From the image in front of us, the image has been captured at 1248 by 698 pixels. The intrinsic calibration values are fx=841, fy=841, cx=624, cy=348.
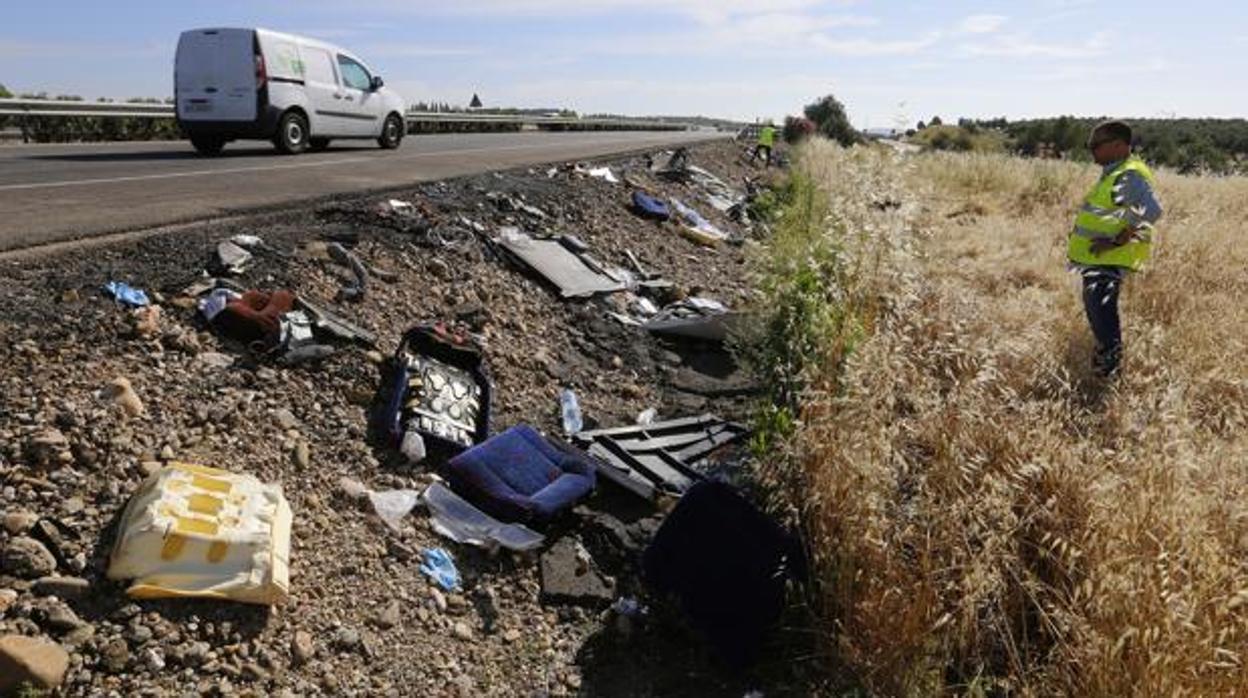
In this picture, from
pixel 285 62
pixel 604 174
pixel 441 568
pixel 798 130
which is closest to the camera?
pixel 441 568

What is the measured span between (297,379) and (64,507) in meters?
1.47

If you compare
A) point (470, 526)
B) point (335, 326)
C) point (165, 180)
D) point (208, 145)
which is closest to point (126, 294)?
point (335, 326)

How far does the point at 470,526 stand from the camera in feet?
13.1

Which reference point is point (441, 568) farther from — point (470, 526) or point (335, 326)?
point (335, 326)

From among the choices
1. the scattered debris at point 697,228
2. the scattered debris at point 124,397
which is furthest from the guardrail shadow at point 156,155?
the scattered debris at point 124,397

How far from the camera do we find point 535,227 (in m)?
8.80

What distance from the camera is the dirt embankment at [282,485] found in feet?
9.11

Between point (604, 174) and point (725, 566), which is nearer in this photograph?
point (725, 566)

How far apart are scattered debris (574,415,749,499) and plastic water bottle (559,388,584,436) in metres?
0.11

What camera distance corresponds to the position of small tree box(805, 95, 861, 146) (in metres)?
53.3

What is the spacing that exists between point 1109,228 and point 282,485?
5.83 metres

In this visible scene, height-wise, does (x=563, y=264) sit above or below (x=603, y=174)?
below

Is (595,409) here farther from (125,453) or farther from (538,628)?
(125,453)

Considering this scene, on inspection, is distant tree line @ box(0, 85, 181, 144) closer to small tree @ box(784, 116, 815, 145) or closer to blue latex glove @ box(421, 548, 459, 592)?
blue latex glove @ box(421, 548, 459, 592)
